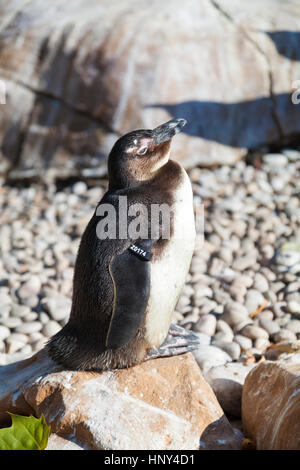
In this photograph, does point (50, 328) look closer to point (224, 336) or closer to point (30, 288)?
point (30, 288)

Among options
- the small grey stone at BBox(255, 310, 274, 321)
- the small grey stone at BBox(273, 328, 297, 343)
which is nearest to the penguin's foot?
the small grey stone at BBox(273, 328, 297, 343)

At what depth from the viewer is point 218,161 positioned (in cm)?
534

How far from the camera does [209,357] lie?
9.49ft

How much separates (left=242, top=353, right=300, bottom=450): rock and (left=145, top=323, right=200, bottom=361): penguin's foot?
0.96ft

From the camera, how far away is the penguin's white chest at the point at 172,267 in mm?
2354

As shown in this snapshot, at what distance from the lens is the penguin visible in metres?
2.27

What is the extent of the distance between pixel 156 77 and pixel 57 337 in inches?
126

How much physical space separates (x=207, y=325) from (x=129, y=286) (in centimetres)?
121

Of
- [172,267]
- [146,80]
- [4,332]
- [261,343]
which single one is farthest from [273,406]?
[146,80]

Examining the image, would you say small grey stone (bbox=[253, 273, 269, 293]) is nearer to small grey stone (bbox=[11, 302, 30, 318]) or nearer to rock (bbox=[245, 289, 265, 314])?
rock (bbox=[245, 289, 265, 314])

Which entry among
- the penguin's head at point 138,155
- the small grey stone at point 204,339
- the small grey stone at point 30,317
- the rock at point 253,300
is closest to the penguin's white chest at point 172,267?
the penguin's head at point 138,155

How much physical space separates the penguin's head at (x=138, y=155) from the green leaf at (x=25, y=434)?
0.92 m
